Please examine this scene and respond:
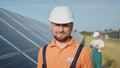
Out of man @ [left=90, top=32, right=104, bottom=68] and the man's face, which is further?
man @ [left=90, top=32, right=104, bottom=68]

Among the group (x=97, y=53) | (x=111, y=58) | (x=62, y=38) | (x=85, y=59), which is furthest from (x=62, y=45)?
(x=111, y=58)

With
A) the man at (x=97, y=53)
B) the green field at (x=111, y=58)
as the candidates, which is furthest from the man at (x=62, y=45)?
the green field at (x=111, y=58)

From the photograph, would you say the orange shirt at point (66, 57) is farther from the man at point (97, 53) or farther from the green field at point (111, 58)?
the green field at point (111, 58)

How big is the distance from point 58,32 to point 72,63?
382 millimetres

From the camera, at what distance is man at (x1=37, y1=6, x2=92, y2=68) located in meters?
3.45

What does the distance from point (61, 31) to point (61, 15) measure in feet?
0.60

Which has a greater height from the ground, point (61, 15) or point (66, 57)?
point (61, 15)

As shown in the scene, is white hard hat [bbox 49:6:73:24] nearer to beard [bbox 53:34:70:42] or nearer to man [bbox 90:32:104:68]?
beard [bbox 53:34:70:42]

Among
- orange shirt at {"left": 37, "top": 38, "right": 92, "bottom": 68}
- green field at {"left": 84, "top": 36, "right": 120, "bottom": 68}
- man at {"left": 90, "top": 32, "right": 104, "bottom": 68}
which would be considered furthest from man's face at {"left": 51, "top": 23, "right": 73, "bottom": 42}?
green field at {"left": 84, "top": 36, "right": 120, "bottom": 68}

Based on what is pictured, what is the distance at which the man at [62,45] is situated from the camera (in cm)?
345

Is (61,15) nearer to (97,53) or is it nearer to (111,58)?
(97,53)

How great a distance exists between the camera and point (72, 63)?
3.47m

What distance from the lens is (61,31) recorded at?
11.2 ft

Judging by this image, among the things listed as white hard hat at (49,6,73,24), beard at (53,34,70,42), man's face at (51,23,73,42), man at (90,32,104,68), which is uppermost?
white hard hat at (49,6,73,24)
